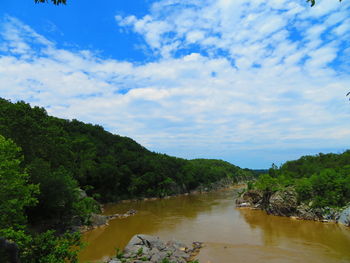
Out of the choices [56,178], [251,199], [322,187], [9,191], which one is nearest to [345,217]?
[322,187]

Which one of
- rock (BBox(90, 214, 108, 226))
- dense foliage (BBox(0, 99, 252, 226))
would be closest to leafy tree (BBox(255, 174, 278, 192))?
rock (BBox(90, 214, 108, 226))

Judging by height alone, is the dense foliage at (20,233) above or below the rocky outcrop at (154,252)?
above

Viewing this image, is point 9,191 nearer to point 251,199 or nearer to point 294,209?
point 294,209

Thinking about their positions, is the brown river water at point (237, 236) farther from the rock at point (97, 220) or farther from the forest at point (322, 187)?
the forest at point (322, 187)

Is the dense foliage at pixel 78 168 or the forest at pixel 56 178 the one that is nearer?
the forest at pixel 56 178

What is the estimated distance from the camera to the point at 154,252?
58.5 feet

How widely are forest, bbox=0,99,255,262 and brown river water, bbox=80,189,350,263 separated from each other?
349 centimetres

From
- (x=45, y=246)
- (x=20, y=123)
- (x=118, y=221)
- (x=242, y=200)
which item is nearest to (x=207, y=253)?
(x=45, y=246)

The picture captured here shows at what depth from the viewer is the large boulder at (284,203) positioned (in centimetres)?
3309

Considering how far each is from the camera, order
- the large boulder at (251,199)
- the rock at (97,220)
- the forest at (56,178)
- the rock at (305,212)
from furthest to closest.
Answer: the large boulder at (251,199)
the rock at (305,212)
the rock at (97,220)
the forest at (56,178)

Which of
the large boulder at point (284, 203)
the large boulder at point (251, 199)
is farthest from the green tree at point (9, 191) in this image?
the large boulder at point (251, 199)

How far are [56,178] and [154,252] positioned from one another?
10.2 m

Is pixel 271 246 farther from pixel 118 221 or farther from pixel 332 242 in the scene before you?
pixel 118 221

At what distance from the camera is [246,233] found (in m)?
25.1
